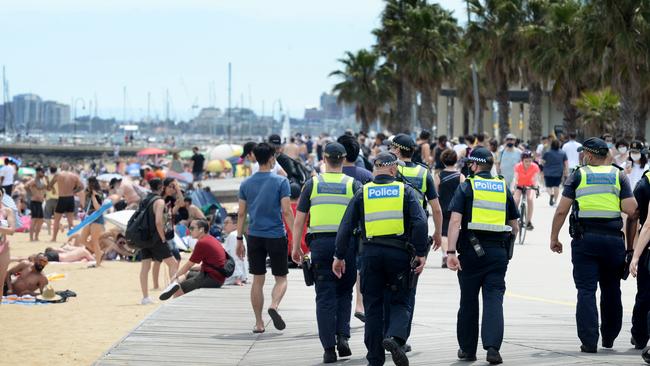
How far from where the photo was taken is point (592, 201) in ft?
31.4

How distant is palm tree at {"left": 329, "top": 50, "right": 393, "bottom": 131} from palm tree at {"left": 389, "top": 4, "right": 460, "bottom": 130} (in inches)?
348

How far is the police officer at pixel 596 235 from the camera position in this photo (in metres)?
9.49

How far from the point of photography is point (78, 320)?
15.8 m

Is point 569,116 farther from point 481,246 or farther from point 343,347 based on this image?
point 481,246

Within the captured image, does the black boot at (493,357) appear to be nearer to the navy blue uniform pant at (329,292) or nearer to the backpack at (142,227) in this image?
the navy blue uniform pant at (329,292)

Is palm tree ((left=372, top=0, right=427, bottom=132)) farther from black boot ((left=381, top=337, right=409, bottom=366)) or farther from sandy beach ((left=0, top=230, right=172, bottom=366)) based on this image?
black boot ((left=381, top=337, right=409, bottom=366))

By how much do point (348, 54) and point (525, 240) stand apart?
2026 inches

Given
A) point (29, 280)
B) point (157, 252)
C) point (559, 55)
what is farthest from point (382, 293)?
point (559, 55)

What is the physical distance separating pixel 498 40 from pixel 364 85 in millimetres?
19761

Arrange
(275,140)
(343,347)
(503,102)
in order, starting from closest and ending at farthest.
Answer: (343,347) → (275,140) → (503,102)

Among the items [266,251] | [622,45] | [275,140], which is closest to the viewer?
[266,251]

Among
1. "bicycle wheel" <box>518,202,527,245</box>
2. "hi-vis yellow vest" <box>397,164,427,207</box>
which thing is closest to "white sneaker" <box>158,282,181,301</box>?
"hi-vis yellow vest" <box>397,164,427,207</box>

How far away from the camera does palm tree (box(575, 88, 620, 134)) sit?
43375 mm

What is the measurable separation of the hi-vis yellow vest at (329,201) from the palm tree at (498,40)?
42435mm
